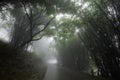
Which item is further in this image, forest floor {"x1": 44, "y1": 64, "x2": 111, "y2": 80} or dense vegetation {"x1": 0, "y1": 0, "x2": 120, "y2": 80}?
forest floor {"x1": 44, "y1": 64, "x2": 111, "y2": 80}

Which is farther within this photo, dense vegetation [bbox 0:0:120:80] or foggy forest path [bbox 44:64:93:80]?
foggy forest path [bbox 44:64:93:80]

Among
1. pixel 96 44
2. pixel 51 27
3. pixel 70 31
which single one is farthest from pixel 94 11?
pixel 51 27

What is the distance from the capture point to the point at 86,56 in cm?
1933

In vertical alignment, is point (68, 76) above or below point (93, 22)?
below

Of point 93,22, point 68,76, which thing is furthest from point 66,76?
point 93,22

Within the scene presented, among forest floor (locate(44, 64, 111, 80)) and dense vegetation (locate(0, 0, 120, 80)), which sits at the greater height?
dense vegetation (locate(0, 0, 120, 80))

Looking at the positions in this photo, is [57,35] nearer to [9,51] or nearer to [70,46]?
[70,46]

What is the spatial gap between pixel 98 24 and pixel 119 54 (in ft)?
9.03

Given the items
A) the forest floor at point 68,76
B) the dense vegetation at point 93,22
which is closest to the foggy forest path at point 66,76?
the forest floor at point 68,76

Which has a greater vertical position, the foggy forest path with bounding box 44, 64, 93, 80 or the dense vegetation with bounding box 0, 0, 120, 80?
the dense vegetation with bounding box 0, 0, 120, 80

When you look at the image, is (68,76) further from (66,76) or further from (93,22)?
(93,22)

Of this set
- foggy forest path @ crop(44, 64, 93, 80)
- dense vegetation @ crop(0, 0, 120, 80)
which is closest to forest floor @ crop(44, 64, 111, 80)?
foggy forest path @ crop(44, 64, 93, 80)

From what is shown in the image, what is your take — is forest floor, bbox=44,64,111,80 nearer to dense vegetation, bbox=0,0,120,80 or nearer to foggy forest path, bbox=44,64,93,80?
foggy forest path, bbox=44,64,93,80

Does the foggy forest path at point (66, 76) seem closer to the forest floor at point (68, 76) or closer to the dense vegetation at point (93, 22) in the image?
the forest floor at point (68, 76)
